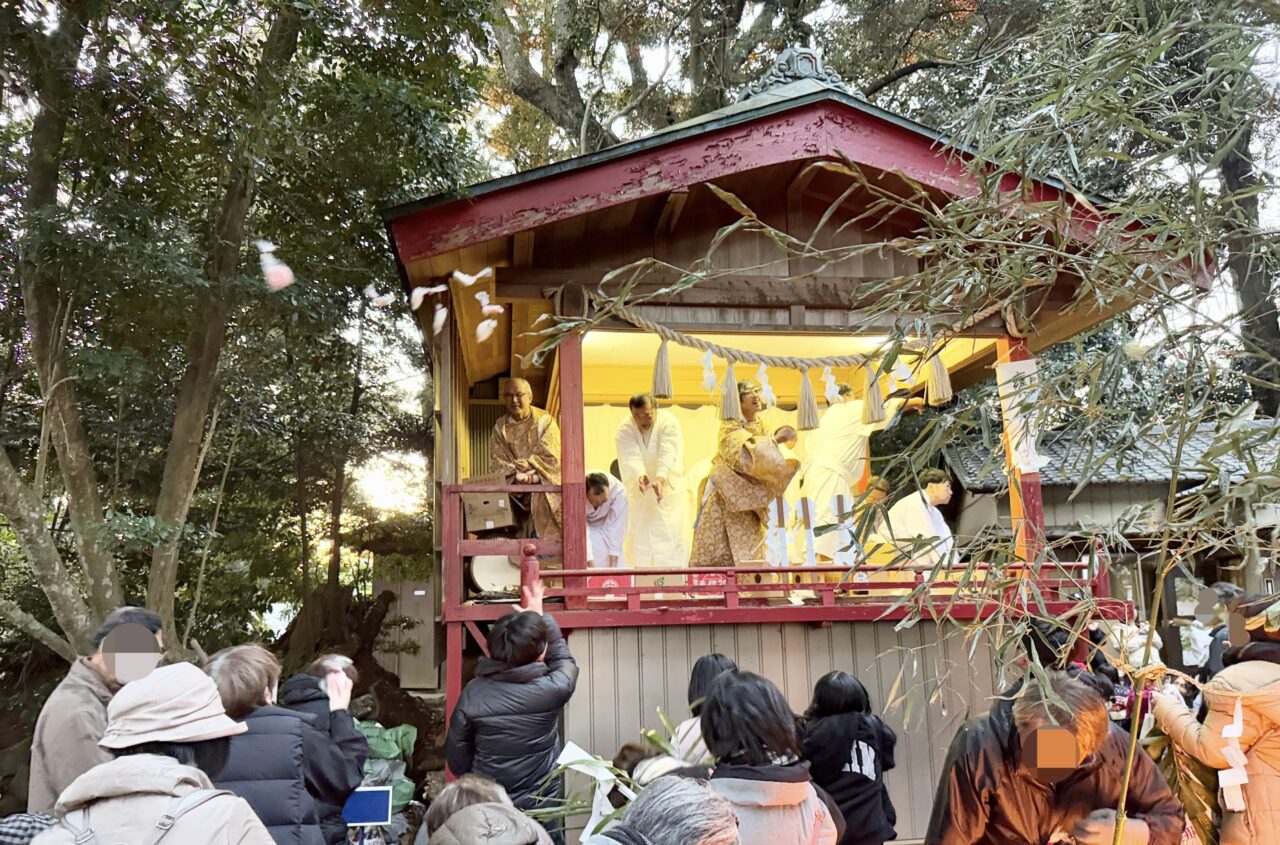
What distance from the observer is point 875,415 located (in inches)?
278

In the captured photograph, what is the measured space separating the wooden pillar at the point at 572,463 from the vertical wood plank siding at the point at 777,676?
0.57 meters

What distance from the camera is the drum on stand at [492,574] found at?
7242 millimetres

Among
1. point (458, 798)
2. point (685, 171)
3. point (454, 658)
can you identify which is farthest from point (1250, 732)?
point (685, 171)

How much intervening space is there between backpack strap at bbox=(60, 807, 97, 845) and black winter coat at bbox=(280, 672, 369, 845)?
66.8 inches

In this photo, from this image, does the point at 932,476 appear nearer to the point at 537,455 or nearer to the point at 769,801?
the point at 537,455

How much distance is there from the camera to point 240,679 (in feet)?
9.53

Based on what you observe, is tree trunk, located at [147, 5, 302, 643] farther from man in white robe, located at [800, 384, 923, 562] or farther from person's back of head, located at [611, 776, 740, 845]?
person's back of head, located at [611, 776, 740, 845]

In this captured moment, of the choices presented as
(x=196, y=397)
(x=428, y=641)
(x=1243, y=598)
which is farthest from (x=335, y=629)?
(x=1243, y=598)

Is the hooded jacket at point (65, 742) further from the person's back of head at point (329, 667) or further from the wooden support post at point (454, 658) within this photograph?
the wooden support post at point (454, 658)

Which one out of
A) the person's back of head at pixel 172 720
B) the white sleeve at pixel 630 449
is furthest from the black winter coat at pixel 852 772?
the white sleeve at pixel 630 449

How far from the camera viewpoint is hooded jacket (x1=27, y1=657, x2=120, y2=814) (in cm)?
311

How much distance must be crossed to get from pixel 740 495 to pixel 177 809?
566cm

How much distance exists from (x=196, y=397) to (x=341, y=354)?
3407 mm

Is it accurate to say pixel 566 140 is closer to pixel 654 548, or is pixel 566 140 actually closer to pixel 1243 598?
pixel 654 548
